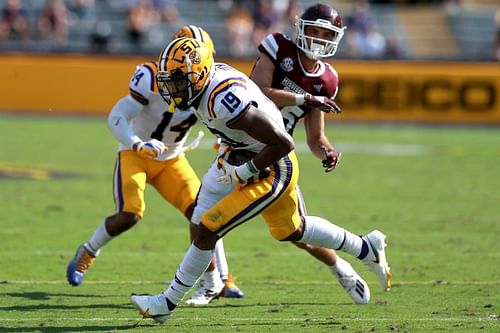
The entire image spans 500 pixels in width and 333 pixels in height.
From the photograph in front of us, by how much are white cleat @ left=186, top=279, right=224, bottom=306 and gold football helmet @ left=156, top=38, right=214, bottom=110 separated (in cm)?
155

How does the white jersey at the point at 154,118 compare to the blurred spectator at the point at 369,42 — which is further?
the blurred spectator at the point at 369,42

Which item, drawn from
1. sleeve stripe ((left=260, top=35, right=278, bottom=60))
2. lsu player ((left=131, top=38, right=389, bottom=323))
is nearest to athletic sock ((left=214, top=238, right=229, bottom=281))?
lsu player ((left=131, top=38, right=389, bottom=323))

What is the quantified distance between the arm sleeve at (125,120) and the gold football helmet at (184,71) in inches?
54.2

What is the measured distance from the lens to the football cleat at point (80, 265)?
7215 millimetres

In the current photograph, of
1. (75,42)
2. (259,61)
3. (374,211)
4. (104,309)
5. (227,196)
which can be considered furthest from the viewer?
(75,42)

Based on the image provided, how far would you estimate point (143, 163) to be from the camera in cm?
738

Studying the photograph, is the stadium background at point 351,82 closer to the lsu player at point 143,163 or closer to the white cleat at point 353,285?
the lsu player at point 143,163

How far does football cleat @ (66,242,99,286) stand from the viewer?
23.7 feet

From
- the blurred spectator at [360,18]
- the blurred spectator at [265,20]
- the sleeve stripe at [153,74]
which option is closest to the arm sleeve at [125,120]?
the sleeve stripe at [153,74]

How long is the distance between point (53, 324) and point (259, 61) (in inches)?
88.9

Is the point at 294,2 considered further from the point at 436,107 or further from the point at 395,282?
the point at 395,282

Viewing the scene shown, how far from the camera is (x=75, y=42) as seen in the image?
2327 centimetres

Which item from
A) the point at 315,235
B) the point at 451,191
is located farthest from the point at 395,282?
the point at 451,191

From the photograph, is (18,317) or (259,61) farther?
(259,61)
